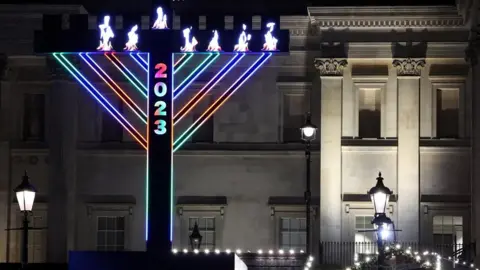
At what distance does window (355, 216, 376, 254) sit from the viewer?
42.8 m

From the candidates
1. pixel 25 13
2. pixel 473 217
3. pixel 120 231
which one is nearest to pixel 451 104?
pixel 473 217

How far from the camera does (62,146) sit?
147 ft

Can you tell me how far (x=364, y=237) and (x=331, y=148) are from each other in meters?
3.50

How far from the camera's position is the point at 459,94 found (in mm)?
44062

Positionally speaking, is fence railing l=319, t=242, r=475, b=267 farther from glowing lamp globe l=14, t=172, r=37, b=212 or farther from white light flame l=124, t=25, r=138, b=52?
glowing lamp globe l=14, t=172, r=37, b=212

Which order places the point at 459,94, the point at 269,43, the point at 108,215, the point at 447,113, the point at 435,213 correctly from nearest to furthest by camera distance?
the point at 269,43 < the point at 435,213 < the point at 459,94 < the point at 447,113 < the point at 108,215

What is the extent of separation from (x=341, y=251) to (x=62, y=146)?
37.0ft

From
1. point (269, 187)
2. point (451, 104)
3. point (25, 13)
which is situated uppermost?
point (25, 13)

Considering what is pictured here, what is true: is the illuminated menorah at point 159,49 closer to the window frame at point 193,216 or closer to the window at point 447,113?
the window frame at point 193,216

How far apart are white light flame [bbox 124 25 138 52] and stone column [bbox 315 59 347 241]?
16.6m

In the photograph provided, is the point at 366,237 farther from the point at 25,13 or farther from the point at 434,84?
the point at 25,13

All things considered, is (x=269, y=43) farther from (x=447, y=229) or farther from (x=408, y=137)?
A: (x=447, y=229)

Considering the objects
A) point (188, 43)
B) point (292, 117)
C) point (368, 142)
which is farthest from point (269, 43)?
point (292, 117)

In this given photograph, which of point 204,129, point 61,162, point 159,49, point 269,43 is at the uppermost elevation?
point 204,129
